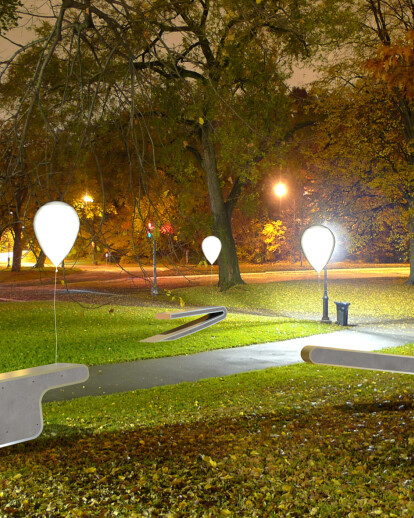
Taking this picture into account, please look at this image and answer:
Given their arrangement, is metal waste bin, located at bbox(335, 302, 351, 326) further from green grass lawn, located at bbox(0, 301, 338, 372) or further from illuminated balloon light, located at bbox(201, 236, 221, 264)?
illuminated balloon light, located at bbox(201, 236, 221, 264)

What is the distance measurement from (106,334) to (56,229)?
887 cm

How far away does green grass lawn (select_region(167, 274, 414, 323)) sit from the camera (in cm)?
2181

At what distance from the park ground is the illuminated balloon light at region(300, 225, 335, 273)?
339cm

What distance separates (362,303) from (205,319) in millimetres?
12123

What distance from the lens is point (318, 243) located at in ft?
48.6

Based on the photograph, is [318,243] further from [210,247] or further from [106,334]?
[106,334]

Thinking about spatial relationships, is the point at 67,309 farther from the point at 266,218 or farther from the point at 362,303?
the point at 266,218

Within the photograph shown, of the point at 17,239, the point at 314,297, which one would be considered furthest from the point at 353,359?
the point at 314,297

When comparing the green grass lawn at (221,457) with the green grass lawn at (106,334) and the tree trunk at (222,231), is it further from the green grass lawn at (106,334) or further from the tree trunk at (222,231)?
the tree trunk at (222,231)

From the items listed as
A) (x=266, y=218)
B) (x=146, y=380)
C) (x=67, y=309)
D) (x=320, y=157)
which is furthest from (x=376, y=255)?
(x=146, y=380)

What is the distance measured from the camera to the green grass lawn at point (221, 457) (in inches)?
178

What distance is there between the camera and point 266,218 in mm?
53281

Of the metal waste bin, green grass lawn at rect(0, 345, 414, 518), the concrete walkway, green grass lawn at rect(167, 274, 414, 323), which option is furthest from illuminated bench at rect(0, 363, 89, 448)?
green grass lawn at rect(167, 274, 414, 323)

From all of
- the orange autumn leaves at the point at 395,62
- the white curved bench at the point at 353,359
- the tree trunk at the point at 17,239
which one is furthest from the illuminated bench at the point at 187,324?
the orange autumn leaves at the point at 395,62
